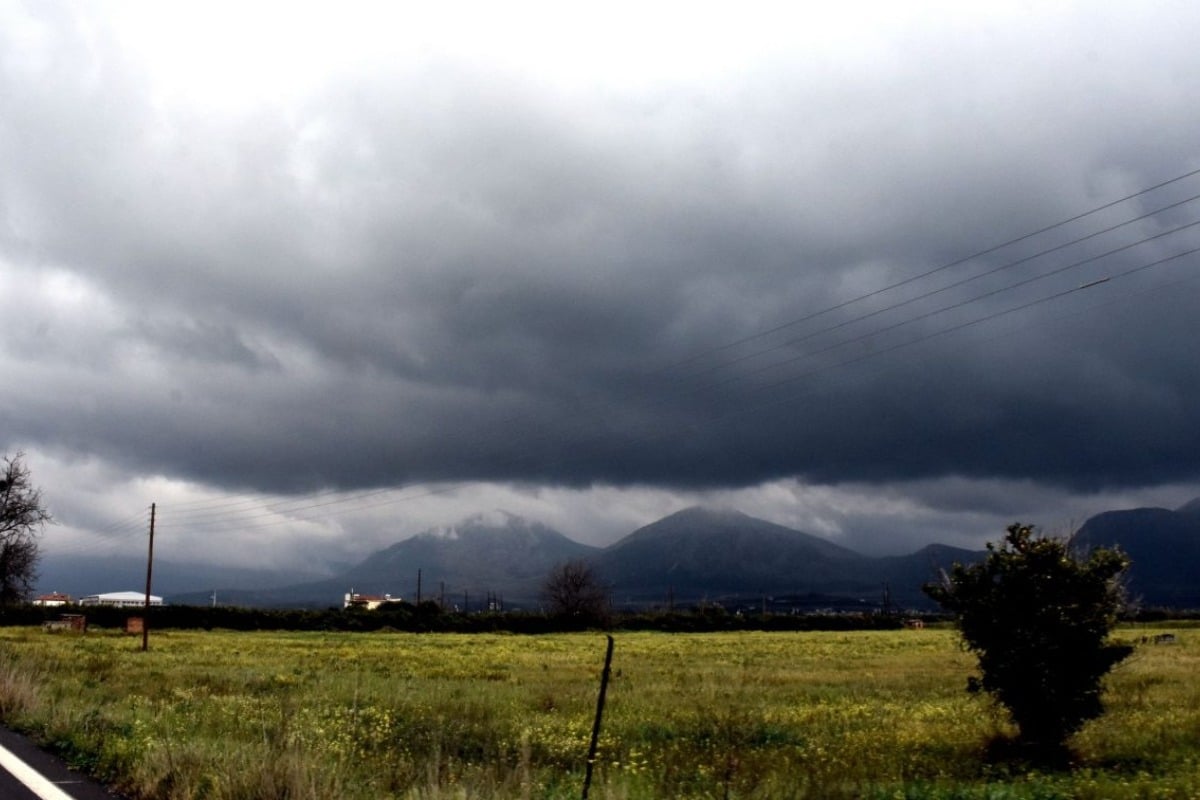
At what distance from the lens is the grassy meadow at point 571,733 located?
10.7 metres

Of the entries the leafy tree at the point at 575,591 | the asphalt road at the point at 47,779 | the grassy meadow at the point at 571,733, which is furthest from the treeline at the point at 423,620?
the asphalt road at the point at 47,779

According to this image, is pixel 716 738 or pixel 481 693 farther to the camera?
pixel 481 693

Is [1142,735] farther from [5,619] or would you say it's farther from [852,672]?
[5,619]

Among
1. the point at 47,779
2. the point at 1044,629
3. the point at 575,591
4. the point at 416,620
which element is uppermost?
the point at 575,591

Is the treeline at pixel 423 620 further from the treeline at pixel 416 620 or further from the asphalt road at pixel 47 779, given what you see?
the asphalt road at pixel 47 779

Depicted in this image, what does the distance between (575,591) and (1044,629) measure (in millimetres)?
120088

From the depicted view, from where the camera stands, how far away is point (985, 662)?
16156 mm

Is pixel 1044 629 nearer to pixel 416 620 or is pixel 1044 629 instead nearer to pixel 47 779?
pixel 47 779

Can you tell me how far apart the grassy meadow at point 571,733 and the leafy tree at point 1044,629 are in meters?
0.86

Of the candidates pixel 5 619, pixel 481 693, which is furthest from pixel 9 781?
pixel 5 619

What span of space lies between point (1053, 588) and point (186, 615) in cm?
8997

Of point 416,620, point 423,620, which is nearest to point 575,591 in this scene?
point 423,620

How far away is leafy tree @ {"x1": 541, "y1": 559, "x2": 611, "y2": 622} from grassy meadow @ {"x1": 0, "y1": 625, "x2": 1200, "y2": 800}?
90.2 metres

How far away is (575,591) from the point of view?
133250mm
